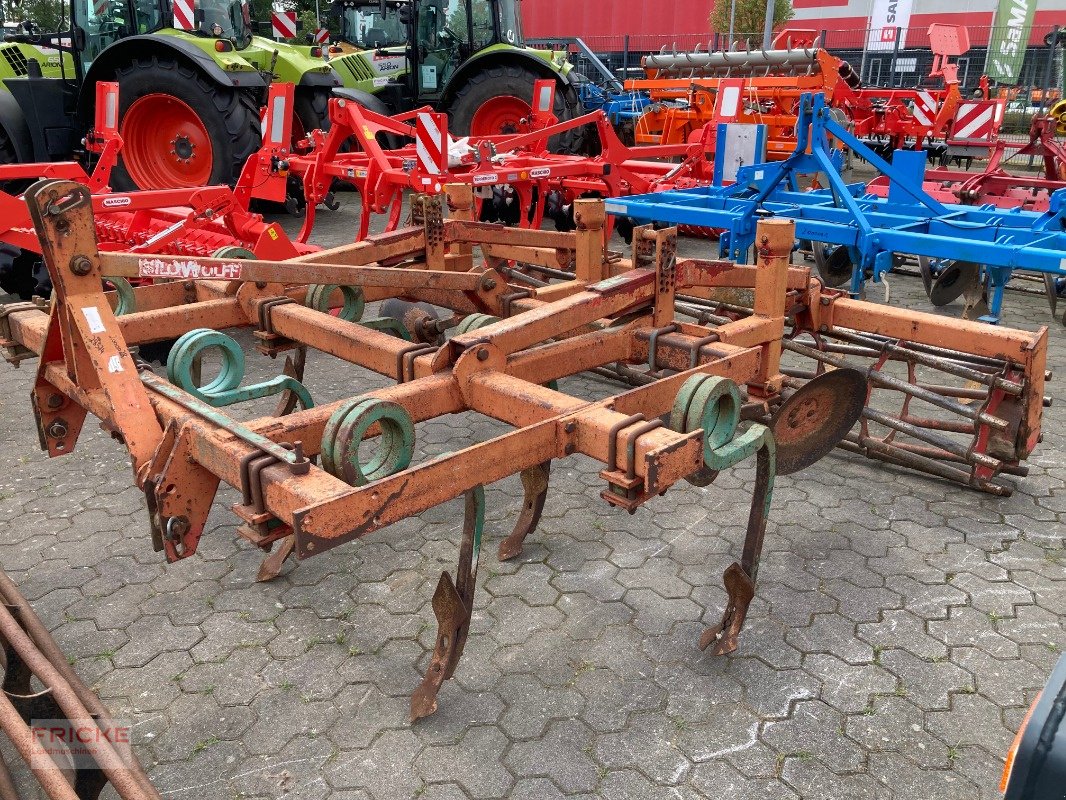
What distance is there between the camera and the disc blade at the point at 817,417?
2.79 metres

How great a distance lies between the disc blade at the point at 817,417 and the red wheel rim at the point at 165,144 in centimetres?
647

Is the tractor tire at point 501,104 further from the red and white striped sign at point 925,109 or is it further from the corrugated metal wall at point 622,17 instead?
the corrugated metal wall at point 622,17

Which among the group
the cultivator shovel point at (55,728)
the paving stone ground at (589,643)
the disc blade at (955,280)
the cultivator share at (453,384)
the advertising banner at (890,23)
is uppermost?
the advertising banner at (890,23)

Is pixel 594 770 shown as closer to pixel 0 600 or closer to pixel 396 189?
pixel 0 600

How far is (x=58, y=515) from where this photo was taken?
3.47m

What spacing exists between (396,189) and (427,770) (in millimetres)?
4715

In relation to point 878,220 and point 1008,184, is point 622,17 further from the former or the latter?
point 878,220

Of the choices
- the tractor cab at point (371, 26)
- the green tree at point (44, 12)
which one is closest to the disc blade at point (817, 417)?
the tractor cab at point (371, 26)

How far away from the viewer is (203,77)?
7.40m

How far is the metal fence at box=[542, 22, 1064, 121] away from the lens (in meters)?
17.5

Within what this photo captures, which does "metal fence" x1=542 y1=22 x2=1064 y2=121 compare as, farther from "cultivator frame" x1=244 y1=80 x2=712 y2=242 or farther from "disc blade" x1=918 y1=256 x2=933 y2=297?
"disc blade" x1=918 y1=256 x2=933 y2=297

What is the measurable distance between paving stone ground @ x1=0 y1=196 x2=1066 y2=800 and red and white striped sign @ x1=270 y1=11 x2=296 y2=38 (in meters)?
8.04

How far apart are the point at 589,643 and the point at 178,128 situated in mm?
7125

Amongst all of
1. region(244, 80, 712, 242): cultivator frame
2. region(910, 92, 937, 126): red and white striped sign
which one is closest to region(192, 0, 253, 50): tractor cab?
region(244, 80, 712, 242): cultivator frame
